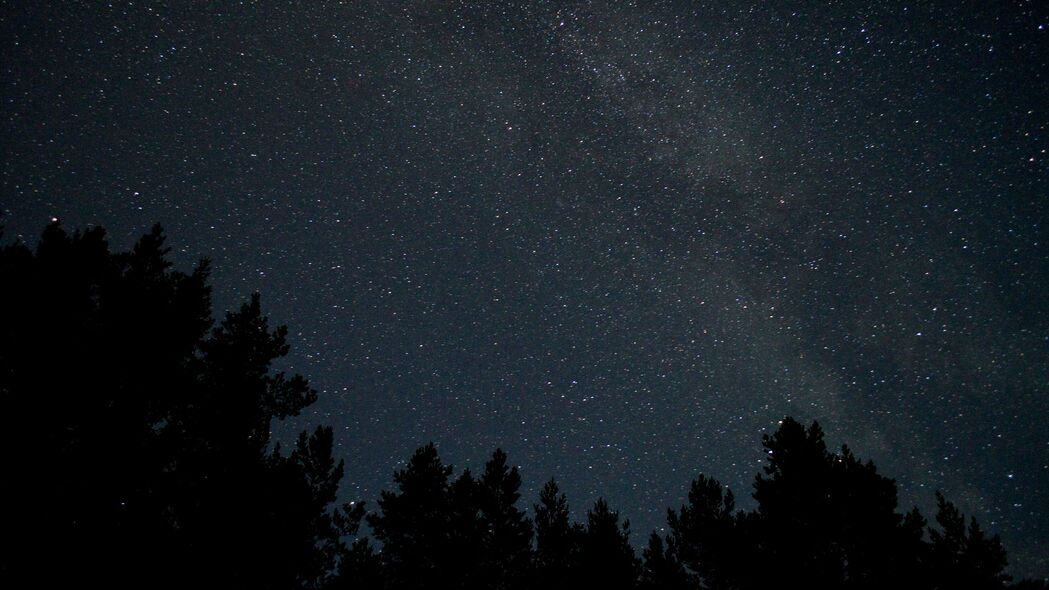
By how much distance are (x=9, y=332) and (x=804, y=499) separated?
19.6 metres

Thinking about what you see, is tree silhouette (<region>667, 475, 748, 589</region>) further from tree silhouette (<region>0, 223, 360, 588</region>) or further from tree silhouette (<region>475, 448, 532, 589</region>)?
tree silhouette (<region>0, 223, 360, 588</region>)

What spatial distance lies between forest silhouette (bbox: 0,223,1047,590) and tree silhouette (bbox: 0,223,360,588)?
33 millimetres

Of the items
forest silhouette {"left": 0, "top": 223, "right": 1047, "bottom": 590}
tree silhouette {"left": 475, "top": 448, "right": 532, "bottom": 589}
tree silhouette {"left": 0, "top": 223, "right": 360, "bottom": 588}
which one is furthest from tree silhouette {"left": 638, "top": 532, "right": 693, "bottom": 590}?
tree silhouette {"left": 0, "top": 223, "right": 360, "bottom": 588}

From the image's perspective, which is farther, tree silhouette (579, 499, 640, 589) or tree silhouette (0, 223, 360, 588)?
tree silhouette (579, 499, 640, 589)

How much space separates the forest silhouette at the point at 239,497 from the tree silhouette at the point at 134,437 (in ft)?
0.11

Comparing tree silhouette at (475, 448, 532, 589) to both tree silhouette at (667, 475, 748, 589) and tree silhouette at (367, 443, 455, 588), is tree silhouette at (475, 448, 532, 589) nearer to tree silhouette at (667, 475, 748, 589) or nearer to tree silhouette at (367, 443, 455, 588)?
tree silhouette at (367, 443, 455, 588)

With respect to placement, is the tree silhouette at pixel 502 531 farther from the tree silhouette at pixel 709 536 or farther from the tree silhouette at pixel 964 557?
the tree silhouette at pixel 964 557

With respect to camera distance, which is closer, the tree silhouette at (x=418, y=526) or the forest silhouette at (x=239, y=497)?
the forest silhouette at (x=239, y=497)

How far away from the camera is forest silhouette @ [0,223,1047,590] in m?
8.59

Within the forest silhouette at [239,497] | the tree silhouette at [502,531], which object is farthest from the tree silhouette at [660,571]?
the tree silhouette at [502,531]

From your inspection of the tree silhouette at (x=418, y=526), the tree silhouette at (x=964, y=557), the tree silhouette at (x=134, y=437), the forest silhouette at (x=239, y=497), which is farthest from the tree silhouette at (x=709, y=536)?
the tree silhouette at (x=134, y=437)

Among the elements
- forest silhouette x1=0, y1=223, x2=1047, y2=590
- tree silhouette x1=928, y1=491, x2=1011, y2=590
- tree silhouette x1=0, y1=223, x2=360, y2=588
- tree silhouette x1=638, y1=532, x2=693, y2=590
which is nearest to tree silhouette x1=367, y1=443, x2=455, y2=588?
forest silhouette x1=0, y1=223, x2=1047, y2=590

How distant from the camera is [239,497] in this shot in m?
9.77

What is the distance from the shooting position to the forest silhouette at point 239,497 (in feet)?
28.2
